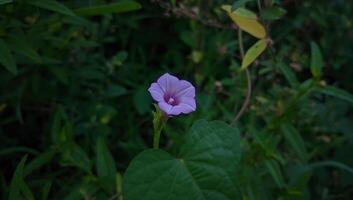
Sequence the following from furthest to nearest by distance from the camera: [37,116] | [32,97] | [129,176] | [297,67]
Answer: [37,116]
[32,97]
[297,67]
[129,176]

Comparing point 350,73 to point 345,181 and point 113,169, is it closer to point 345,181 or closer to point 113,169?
point 345,181

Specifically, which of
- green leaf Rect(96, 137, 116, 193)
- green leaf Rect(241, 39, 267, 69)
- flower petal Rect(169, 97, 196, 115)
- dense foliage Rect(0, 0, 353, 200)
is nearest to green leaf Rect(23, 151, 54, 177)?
dense foliage Rect(0, 0, 353, 200)

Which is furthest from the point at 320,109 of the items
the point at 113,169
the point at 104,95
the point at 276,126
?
the point at 113,169

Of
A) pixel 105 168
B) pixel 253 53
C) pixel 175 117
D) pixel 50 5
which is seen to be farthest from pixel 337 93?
pixel 50 5

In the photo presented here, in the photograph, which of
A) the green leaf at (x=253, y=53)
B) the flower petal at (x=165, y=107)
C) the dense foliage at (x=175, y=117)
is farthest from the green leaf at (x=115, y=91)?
the flower petal at (x=165, y=107)

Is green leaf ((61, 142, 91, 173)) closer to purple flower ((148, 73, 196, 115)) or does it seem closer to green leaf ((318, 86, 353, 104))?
purple flower ((148, 73, 196, 115))

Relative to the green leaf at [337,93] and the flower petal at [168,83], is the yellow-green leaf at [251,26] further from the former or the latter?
the flower petal at [168,83]
